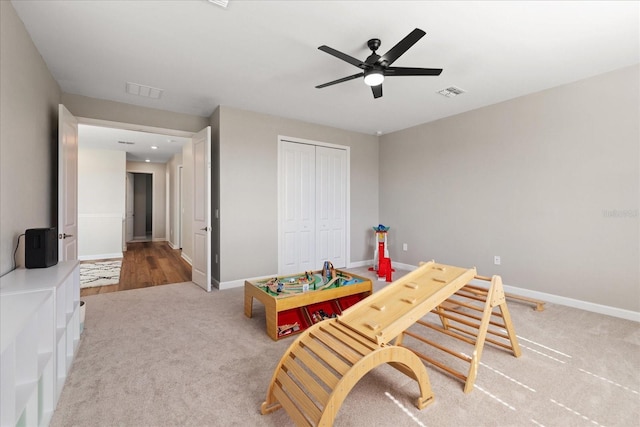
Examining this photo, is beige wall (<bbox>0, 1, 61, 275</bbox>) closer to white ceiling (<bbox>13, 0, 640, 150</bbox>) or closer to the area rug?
white ceiling (<bbox>13, 0, 640, 150</bbox>)

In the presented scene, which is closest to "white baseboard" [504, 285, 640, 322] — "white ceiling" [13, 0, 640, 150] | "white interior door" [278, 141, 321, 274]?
"white ceiling" [13, 0, 640, 150]

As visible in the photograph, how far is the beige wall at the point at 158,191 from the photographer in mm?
8758

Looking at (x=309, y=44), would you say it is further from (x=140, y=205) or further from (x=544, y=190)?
(x=140, y=205)

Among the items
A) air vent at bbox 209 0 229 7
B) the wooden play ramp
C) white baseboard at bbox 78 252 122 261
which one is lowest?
white baseboard at bbox 78 252 122 261

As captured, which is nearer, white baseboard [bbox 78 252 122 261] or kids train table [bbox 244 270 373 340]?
kids train table [bbox 244 270 373 340]

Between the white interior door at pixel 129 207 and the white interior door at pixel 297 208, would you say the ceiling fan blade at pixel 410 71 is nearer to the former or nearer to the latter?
the white interior door at pixel 297 208

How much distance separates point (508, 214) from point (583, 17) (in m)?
2.37

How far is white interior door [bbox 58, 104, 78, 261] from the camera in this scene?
2877 millimetres

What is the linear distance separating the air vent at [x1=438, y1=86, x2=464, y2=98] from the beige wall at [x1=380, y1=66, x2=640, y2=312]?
769 millimetres

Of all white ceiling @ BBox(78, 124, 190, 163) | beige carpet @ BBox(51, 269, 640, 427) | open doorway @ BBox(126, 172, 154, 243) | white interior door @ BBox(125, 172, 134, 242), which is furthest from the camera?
open doorway @ BBox(126, 172, 154, 243)

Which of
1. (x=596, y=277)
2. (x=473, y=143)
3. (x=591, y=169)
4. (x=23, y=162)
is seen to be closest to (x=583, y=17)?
(x=591, y=169)

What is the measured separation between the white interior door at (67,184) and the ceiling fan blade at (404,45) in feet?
10.4

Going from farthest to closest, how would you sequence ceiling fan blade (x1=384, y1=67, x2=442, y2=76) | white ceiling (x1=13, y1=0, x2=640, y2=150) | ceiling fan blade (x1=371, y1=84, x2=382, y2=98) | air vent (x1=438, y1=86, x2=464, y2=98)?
air vent (x1=438, y1=86, x2=464, y2=98) → ceiling fan blade (x1=371, y1=84, x2=382, y2=98) → ceiling fan blade (x1=384, y1=67, x2=442, y2=76) → white ceiling (x1=13, y1=0, x2=640, y2=150)

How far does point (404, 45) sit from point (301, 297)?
7.28 ft
